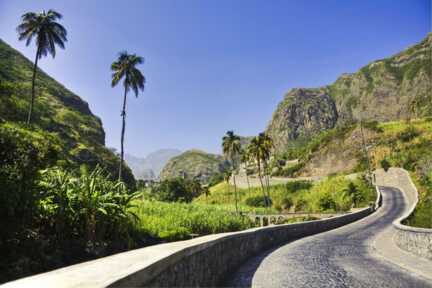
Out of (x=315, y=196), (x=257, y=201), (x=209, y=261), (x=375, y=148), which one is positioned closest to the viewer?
(x=209, y=261)

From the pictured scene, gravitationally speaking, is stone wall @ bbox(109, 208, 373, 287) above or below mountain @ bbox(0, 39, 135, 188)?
below

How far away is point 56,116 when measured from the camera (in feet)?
346

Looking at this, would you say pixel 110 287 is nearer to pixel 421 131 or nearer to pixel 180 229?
pixel 180 229

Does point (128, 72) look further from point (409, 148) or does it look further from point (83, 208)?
point (409, 148)

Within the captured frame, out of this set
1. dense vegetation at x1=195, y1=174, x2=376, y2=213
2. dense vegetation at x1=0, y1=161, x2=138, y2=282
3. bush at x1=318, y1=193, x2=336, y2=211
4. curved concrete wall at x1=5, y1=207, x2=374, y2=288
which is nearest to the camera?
curved concrete wall at x1=5, y1=207, x2=374, y2=288

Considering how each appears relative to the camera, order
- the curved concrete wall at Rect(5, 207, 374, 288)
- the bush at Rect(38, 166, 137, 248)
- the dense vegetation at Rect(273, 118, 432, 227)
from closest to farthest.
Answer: the curved concrete wall at Rect(5, 207, 374, 288) < the bush at Rect(38, 166, 137, 248) < the dense vegetation at Rect(273, 118, 432, 227)

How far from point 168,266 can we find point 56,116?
11365cm

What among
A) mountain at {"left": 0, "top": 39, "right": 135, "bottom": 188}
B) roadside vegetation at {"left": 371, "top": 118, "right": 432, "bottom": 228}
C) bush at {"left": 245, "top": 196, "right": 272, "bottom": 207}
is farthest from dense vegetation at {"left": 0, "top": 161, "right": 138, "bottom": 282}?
bush at {"left": 245, "top": 196, "right": 272, "bottom": 207}

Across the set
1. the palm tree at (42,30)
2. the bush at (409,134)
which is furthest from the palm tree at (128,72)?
the bush at (409,134)

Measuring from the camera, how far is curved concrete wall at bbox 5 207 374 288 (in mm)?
3436

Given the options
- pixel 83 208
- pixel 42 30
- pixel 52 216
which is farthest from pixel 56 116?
pixel 52 216

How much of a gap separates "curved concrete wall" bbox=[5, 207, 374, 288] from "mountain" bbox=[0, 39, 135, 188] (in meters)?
54.6

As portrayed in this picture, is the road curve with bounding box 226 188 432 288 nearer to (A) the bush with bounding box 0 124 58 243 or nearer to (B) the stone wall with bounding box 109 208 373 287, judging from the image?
(B) the stone wall with bounding box 109 208 373 287

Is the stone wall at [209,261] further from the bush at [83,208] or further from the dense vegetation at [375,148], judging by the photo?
the dense vegetation at [375,148]
